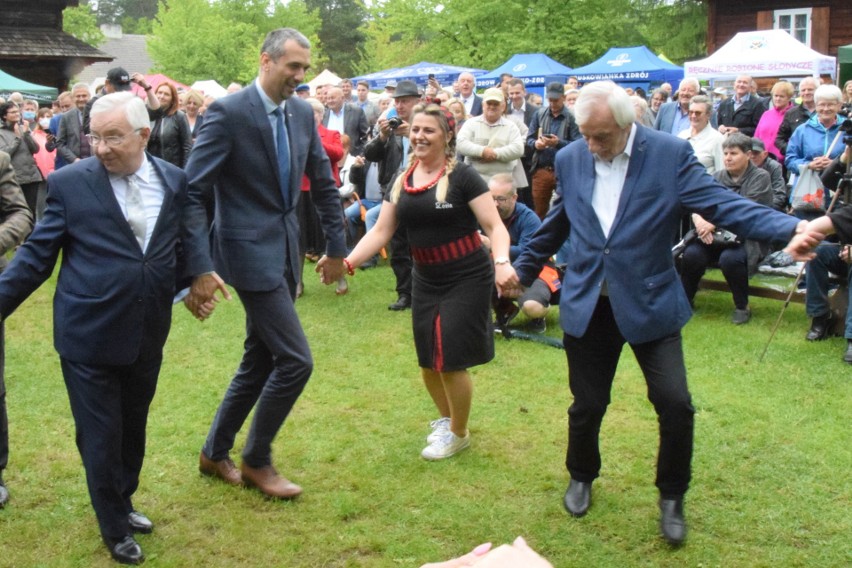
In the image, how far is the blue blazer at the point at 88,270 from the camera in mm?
3955

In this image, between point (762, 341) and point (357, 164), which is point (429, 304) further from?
point (357, 164)

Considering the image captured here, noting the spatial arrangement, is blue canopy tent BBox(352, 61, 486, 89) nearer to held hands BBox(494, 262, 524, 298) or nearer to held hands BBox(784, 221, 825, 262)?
held hands BBox(494, 262, 524, 298)

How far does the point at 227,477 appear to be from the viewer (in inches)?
199

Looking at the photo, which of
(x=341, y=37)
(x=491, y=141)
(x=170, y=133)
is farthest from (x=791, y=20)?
(x=341, y=37)

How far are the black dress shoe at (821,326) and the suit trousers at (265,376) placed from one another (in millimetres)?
5131

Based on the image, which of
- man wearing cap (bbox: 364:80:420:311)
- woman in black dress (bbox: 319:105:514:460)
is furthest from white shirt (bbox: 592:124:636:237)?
man wearing cap (bbox: 364:80:420:311)

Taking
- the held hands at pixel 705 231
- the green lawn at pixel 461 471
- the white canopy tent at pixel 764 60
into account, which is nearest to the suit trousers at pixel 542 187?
the held hands at pixel 705 231

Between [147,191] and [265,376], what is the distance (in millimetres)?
1228

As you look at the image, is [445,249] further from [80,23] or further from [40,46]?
[80,23]

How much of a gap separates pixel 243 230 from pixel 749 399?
3759mm

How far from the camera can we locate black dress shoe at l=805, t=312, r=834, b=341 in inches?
320

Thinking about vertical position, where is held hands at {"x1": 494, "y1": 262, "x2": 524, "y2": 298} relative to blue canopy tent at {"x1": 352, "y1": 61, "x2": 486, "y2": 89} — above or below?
above

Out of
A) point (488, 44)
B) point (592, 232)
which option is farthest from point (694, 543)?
point (488, 44)

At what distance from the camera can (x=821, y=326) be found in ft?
26.8
